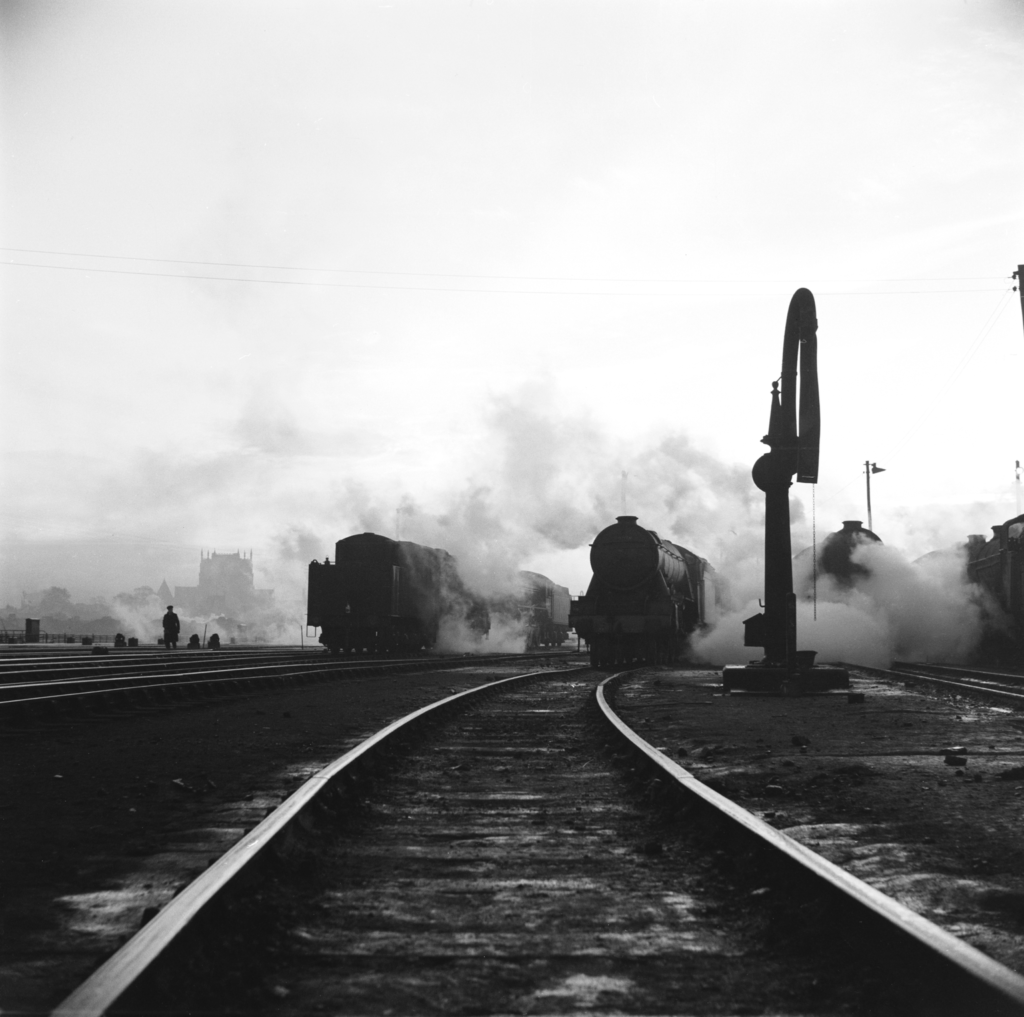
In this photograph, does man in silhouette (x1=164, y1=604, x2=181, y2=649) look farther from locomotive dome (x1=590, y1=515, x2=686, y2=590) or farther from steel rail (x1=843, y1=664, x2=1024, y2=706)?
steel rail (x1=843, y1=664, x2=1024, y2=706)

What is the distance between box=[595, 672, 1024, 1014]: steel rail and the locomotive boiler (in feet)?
102

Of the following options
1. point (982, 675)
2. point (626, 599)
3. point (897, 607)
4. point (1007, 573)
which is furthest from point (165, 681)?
point (897, 607)

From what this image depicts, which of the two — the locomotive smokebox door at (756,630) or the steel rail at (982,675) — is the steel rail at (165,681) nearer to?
the locomotive smokebox door at (756,630)

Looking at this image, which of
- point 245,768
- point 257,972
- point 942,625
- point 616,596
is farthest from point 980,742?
point 942,625

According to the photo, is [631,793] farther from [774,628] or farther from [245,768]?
[774,628]

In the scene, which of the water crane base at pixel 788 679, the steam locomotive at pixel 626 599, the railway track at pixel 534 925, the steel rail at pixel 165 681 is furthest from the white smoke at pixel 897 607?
the railway track at pixel 534 925

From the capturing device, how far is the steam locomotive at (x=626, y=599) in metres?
28.6

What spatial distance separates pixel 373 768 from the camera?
25.9 feet

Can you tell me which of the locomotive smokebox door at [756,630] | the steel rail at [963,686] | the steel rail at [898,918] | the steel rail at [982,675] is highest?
the locomotive smokebox door at [756,630]

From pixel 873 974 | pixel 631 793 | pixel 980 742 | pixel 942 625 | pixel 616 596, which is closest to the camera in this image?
pixel 873 974

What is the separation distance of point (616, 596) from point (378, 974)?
25.9 m

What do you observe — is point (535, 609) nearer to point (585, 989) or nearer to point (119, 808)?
point (119, 808)

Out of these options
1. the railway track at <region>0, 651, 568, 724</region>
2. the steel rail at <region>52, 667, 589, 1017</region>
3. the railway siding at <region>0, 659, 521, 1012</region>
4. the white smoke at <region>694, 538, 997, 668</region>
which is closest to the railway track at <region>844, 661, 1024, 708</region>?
the white smoke at <region>694, 538, 997, 668</region>

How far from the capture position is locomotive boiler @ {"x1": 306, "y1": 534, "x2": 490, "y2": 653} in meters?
36.2
